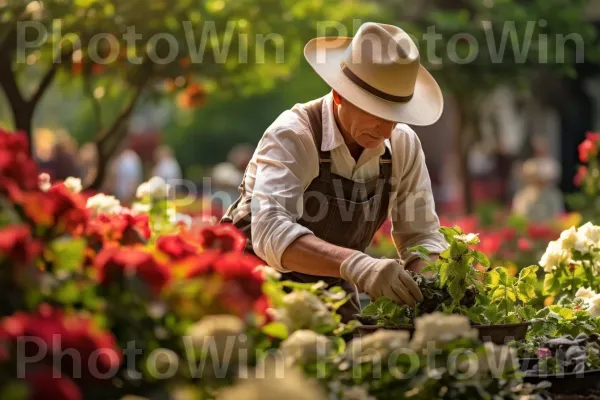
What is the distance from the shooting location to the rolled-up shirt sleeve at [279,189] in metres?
3.98

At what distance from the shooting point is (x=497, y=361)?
9.70ft

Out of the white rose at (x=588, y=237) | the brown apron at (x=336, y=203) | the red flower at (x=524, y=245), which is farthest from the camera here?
the red flower at (x=524, y=245)

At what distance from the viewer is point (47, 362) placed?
223 cm

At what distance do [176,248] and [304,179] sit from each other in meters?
1.60

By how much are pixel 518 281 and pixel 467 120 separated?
12611 mm

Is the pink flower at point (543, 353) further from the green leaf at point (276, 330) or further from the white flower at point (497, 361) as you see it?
the green leaf at point (276, 330)

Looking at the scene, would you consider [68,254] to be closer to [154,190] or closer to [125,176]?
[154,190]

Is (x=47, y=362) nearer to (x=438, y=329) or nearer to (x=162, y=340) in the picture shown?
(x=162, y=340)

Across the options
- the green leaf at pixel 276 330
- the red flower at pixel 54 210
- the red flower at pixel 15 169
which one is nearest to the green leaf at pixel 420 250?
the green leaf at pixel 276 330

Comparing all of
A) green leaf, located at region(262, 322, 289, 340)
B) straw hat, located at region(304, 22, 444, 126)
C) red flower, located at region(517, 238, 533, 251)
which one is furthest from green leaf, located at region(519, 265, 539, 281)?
red flower, located at region(517, 238, 533, 251)

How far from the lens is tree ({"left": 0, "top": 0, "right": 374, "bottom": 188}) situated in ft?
26.4

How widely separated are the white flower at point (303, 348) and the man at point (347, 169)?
95cm

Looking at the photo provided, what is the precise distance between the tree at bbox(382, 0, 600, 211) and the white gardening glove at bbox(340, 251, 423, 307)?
28.2 feet

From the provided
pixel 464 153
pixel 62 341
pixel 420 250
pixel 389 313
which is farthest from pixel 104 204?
pixel 464 153
